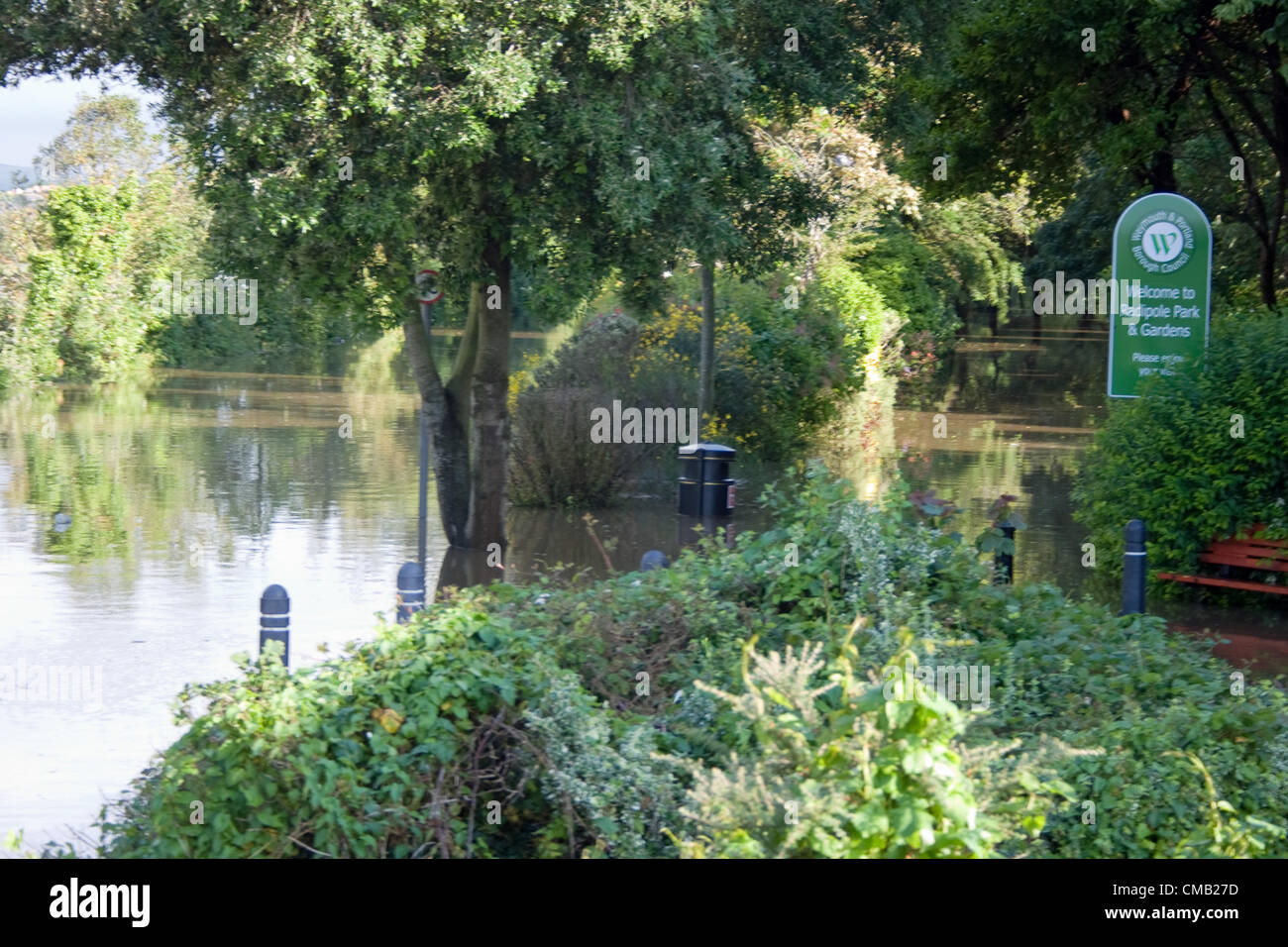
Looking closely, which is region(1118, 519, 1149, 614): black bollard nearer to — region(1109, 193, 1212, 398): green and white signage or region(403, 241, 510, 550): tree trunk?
region(1109, 193, 1212, 398): green and white signage

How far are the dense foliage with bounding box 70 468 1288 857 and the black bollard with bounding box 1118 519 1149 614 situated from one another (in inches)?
112

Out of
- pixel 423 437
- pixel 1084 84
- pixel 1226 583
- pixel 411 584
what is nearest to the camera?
pixel 411 584

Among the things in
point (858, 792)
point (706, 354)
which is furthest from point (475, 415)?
point (858, 792)

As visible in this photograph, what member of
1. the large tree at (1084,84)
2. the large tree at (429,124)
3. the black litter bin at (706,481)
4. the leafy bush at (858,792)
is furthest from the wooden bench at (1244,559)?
the leafy bush at (858,792)

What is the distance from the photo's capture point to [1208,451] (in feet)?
35.8

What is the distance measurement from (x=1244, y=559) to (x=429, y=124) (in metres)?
7.39

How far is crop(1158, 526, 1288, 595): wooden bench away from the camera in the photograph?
34.9 feet

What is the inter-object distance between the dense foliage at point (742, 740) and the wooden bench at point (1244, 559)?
16.6 feet

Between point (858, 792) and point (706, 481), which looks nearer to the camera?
point (858, 792)

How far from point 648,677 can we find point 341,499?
36.2ft

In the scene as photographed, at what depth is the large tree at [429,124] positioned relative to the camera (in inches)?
401

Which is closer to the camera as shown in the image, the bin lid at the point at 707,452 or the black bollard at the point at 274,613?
the black bollard at the point at 274,613

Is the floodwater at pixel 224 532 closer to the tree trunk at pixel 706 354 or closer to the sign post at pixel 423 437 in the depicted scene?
the sign post at pixel 423 437

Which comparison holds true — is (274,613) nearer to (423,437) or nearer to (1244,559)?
(423,437)
